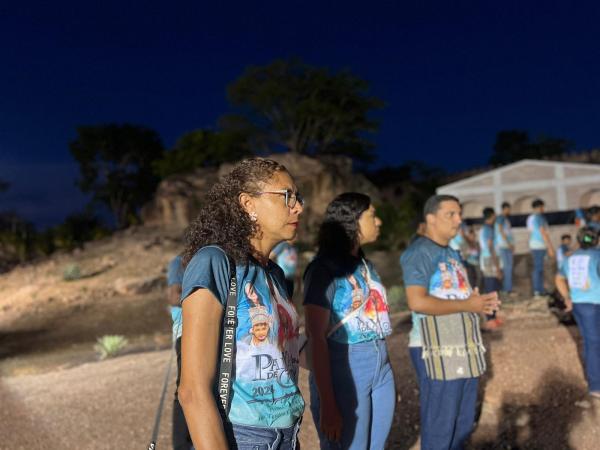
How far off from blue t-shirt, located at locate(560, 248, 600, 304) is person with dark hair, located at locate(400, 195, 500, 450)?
206 cm

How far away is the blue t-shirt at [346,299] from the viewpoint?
2621mm

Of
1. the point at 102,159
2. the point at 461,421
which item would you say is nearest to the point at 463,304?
the point at 461,421

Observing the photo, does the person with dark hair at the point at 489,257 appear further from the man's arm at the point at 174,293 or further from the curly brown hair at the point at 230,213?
the curly brown hair at the point at 230,213

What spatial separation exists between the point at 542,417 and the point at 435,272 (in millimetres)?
2339

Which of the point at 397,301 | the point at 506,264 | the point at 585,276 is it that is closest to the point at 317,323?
the point at 585,276

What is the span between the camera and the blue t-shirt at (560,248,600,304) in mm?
4574

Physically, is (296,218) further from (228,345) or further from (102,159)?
(102,159)

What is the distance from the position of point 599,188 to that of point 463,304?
20908mm

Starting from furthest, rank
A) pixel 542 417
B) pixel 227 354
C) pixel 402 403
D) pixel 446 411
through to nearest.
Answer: pixel 402 403 < pixel 542 417 < pixel 446 411 < pixel 227 354

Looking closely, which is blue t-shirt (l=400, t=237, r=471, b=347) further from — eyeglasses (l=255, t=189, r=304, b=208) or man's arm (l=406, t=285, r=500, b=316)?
eyeglasses (l=255, t=189, r=304, b=208)

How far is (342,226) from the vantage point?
2875mm

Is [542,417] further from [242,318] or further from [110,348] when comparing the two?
[110,348]

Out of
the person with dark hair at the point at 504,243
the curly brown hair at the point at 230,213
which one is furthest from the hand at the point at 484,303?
the person with dark hair at the point at 504,243

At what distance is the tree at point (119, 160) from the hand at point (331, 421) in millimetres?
38048
